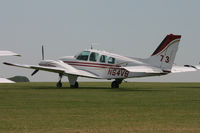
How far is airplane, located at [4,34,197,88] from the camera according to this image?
122 feet

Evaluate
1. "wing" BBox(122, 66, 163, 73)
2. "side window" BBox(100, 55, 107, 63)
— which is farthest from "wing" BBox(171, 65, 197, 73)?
"side window" BBox(100, 55, 107, 63)

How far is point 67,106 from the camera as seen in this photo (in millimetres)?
20578

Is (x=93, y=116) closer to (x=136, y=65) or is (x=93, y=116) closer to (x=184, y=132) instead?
(x=184, y=132)

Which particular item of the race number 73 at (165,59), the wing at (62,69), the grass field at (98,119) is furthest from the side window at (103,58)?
the grass field at (98,119)

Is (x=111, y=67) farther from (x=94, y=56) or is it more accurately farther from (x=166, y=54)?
(x=166, y=54)

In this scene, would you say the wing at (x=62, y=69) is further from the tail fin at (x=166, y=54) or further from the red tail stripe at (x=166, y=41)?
the red tail stripe at (x=166, y=41)

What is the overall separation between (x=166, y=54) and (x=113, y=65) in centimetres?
427

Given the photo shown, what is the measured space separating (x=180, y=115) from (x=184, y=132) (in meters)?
4.35

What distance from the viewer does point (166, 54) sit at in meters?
37.4

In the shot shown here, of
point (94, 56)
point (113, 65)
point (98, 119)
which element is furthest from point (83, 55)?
point (98, 119)

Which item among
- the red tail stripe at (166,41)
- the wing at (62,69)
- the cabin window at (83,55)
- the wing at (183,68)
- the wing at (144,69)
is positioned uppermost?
the red tail stripe at (166,41)

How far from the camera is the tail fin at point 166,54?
37125mm

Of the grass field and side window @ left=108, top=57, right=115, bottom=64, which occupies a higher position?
the grass field

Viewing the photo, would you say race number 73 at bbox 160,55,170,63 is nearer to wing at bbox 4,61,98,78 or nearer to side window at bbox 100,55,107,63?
side window at bbox 100,55,107,63
